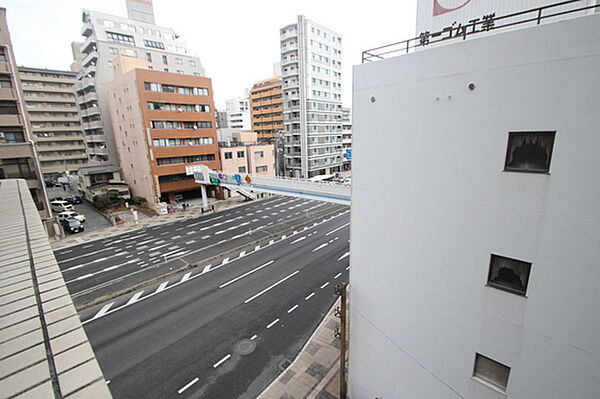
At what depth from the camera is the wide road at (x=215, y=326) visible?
12125 millimetres

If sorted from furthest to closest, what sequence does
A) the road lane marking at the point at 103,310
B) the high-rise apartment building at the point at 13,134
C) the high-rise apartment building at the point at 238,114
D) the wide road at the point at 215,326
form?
the high-rise apartment building at the point at 238,114
the high-rise apartment building at the point at 13,134
the road lane marking at the point at 103,310
the wide road at the point at 215,326

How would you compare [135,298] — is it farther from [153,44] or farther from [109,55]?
[153,44]

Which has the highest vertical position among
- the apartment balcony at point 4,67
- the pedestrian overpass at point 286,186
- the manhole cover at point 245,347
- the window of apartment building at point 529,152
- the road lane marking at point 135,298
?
the apartment balcony at point 4,67

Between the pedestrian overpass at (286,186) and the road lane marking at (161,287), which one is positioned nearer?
the road lane marking at (161,287)

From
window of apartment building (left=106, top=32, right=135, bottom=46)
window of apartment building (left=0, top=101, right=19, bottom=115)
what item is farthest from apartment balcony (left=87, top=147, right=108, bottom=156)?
window of apartment building (left=0, top=101, right=19, bottom=115)

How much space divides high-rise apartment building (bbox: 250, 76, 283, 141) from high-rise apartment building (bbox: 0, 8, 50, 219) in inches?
1869

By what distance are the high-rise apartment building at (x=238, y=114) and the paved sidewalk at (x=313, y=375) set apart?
109 metres

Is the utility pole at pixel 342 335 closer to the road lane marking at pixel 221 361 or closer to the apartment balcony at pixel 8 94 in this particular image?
the road lane marking at pixel 221 361

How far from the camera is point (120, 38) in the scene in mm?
52094

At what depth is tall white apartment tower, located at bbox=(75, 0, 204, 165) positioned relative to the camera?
5000 cm

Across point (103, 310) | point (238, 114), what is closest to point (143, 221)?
point (103, 310)

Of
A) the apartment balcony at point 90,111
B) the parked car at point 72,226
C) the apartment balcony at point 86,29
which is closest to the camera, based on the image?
the parked car at point 72,226

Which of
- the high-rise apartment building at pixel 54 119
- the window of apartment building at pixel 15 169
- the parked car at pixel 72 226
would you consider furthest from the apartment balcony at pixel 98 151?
the parked car at pixel 72 226

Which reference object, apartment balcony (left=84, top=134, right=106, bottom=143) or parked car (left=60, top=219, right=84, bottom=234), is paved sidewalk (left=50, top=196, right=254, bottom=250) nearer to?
parked car (left=60, top=219, right=84, bottom=234)
